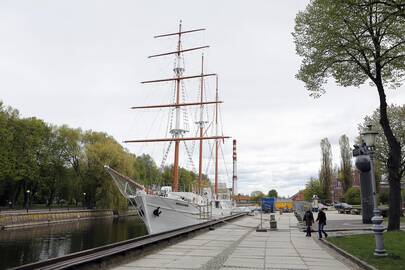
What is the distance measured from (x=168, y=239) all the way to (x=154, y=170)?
77.1 meters

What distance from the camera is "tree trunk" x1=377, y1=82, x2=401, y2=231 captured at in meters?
19.8

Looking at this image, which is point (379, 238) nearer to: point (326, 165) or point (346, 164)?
point (346, 164)

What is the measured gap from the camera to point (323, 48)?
20.3 m

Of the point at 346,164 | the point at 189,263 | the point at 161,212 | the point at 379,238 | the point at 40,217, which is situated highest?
the point at 346,164

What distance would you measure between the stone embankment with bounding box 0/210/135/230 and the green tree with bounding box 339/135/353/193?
45.3m

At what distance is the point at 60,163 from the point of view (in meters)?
63.7

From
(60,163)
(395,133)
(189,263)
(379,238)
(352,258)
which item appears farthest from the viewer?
(60,163)

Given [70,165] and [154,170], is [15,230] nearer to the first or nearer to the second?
[70,165]

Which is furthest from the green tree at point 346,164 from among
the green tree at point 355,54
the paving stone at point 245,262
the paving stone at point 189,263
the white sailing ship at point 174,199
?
the paving stone at point 189,263

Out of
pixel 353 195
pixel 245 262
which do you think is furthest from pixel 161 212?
pixel 353 195

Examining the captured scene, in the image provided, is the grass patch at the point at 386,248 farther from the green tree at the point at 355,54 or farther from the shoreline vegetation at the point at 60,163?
the shoreline vegetation at the point at 60,163

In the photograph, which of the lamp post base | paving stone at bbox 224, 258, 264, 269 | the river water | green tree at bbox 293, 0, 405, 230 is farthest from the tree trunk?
the river water

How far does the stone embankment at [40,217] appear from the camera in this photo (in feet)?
136

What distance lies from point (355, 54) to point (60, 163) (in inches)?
2098
